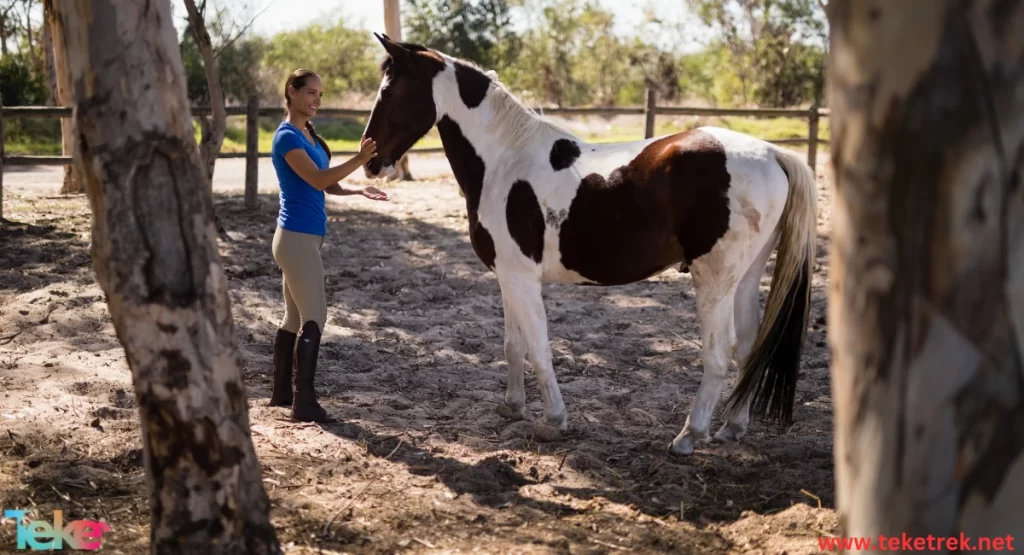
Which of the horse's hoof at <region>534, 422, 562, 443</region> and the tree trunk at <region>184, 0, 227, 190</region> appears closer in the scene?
the horse's hoof at <region>534, 422, 562, 443</region>

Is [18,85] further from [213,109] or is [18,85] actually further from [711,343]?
[711,343]

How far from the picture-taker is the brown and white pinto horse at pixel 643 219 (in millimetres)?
4113

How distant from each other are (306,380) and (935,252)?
3426 millimetres

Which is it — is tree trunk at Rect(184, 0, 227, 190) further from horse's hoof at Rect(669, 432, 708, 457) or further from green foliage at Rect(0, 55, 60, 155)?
green foliage at Rect(0, 55, 60, 155)

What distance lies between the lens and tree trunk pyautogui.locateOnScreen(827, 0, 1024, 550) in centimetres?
160

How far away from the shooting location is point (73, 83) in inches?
95.3

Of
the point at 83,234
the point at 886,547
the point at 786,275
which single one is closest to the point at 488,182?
the point at 786,275

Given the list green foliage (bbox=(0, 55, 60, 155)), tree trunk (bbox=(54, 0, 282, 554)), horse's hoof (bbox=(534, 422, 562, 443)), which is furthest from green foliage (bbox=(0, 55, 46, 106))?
tree trunk (bbox=(54, 0, 282, 554))

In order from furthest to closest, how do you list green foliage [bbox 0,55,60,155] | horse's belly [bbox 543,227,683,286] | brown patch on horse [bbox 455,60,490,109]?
green foliage [bbox 0,55,60,155], brown patch on horse [bbox 455,60,490,109], horse's belly [bbox 543,227,683,286]

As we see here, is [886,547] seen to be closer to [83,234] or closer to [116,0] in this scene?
[116,0]

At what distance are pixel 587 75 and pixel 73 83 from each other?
1330 inches

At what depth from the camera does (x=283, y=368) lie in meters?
4.77

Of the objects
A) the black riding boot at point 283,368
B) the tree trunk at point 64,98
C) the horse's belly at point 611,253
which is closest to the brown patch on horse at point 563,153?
the horse's belly at point 611,253

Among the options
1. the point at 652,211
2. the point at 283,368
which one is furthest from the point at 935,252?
the point at 283,368
